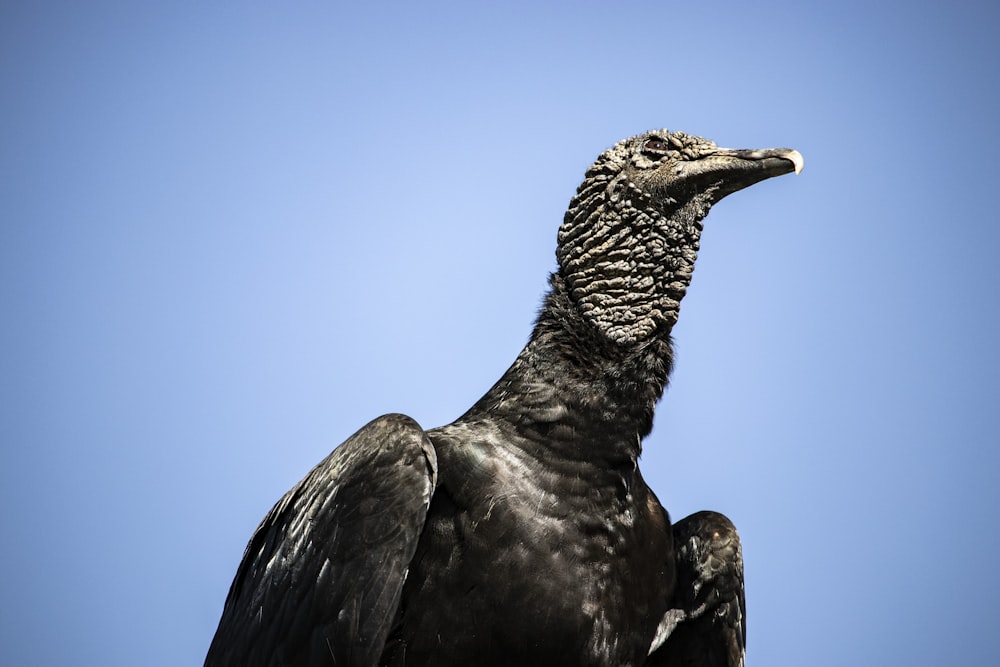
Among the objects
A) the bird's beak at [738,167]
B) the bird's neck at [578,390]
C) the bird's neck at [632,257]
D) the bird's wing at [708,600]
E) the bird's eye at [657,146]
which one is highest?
the bird's eye at [657,146]

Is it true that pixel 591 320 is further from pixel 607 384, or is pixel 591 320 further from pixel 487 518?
pixel 487 518

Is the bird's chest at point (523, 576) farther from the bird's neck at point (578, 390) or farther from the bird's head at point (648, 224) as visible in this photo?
the bird's head at point (648, 224)

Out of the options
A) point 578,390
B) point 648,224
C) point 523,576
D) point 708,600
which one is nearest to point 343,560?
point 523,576

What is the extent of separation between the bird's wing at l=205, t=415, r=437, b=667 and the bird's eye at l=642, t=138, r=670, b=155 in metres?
1.82

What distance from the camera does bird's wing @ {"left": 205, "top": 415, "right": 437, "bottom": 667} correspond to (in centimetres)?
487

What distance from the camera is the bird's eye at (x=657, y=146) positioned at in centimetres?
575

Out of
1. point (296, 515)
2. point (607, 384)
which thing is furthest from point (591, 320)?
point (296, 515)

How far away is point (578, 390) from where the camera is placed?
5.36m

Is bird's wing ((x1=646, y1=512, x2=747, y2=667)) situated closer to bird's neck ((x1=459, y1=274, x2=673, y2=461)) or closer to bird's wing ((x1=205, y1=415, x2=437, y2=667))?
bird's neck ((x1=459, y1=274, x2=673, y2=461))

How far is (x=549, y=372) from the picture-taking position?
5426 millimetres

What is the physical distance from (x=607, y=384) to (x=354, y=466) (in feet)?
4.02

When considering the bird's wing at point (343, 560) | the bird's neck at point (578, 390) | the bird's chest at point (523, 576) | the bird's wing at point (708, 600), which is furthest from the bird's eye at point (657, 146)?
the bird's wing at point (708, 600)

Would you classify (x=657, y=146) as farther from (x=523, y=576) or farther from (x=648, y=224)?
(x=523, y=576)

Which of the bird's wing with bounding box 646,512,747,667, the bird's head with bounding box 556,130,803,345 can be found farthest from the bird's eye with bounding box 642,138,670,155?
the bird's wing with bounding box 646,512,747,667
